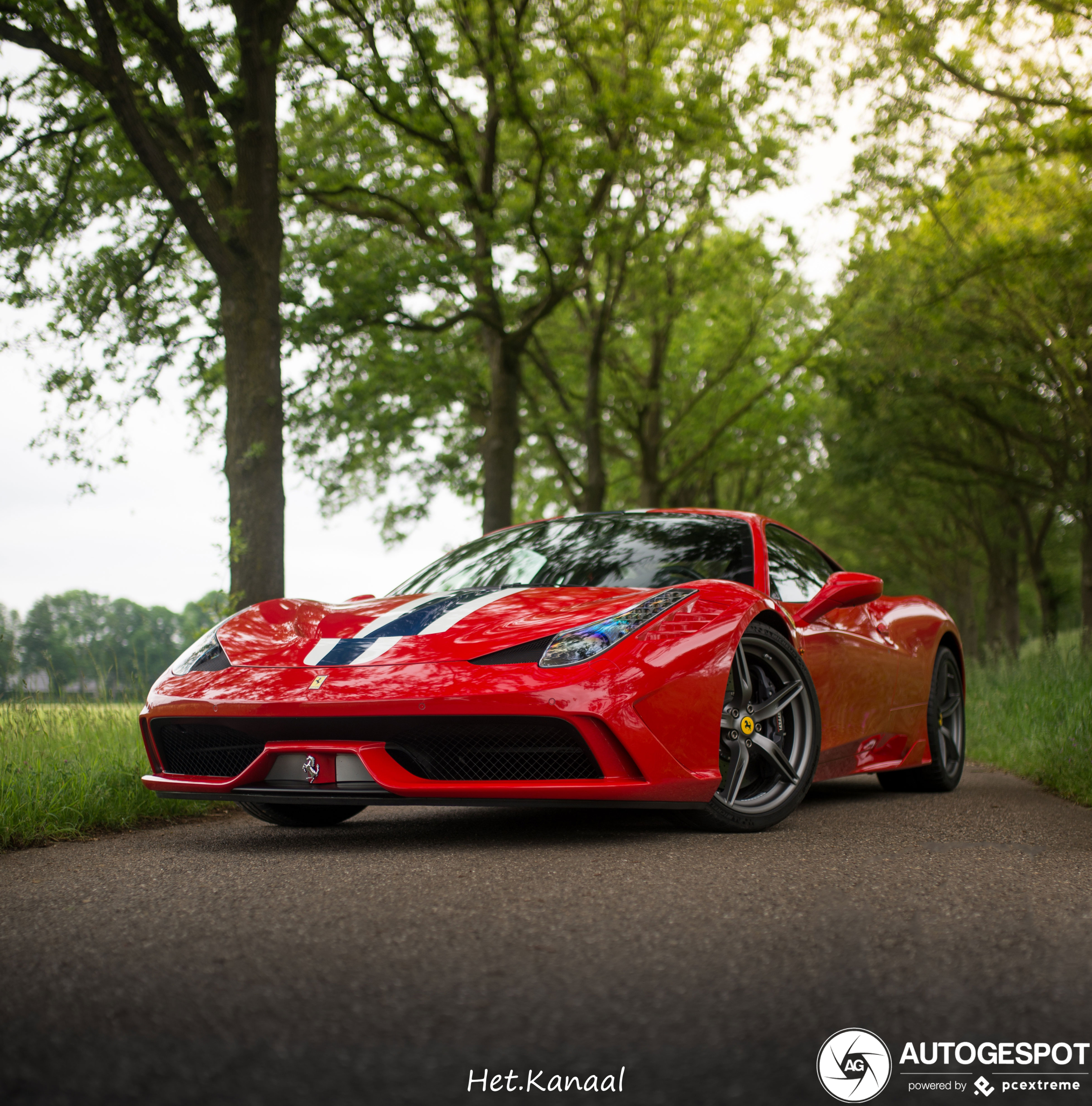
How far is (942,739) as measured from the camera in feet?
19.8

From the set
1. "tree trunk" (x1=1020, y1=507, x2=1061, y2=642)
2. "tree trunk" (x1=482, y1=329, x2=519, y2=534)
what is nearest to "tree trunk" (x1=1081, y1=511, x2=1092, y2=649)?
"tree trunk" (x1=1020, y1=507, x2=1061, y2=642)

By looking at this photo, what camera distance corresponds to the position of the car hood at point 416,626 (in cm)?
369

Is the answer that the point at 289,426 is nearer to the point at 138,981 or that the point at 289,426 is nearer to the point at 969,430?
the point at 969,430

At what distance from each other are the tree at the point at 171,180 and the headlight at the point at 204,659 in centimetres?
404

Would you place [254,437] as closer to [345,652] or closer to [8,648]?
[8,648]

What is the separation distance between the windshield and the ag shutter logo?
2.77 m

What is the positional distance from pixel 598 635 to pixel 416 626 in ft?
2.33

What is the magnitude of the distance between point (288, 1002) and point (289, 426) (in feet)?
50.9

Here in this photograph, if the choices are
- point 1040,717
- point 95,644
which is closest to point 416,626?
point 95,644

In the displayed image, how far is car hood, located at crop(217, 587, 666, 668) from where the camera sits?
12.1 feet

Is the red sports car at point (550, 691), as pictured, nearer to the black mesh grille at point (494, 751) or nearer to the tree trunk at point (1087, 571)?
the black mesh grille at point (494, 751)

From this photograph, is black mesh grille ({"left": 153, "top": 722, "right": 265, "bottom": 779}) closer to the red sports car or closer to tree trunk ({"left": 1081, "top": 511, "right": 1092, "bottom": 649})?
the red sports car

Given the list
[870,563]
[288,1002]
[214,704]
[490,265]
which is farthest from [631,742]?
[870,563]

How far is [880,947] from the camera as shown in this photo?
7.48 feet
